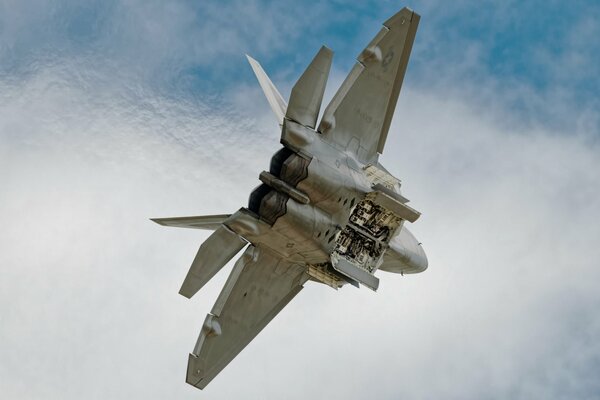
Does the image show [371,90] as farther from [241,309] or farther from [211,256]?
[241,309]

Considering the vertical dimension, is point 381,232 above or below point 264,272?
above

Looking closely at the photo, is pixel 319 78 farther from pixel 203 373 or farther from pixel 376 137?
pixel 203 373

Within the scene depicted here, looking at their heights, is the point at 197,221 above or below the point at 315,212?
below

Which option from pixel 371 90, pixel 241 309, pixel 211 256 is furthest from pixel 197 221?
pixel 371 90

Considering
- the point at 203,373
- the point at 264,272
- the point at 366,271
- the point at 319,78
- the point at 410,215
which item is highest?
the point at 319,78

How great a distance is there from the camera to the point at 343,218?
23.2 m

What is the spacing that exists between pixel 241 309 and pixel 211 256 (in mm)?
3949

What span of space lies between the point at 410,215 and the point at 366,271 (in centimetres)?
190

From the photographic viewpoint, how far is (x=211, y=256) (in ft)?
73.7

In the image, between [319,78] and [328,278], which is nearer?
[319,78]

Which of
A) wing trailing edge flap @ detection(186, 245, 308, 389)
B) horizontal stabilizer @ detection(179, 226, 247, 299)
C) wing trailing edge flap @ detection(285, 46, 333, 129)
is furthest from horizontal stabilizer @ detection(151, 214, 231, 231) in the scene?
wing trailing edge flap @ detection(285, 46, 333, 129)

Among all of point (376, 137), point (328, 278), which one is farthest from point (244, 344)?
point (376, 137)

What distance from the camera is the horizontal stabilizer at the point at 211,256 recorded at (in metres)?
22.3

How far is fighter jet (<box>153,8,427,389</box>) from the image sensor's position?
71.9 ft
